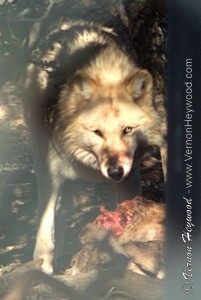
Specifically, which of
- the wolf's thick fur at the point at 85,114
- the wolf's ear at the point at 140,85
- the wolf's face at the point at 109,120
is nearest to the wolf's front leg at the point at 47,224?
the wolf's thick fur at the point at 85,114

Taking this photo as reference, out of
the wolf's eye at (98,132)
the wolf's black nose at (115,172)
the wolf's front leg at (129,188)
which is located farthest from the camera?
the wolf's front leg at (129,188)

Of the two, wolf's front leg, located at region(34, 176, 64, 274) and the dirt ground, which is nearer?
the dirt ground

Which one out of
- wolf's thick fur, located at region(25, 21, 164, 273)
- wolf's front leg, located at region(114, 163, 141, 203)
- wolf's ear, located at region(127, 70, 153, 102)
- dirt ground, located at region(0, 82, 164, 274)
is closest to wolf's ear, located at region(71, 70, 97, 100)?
wolf's thick fur, located at region(25, 21, 164, 273)

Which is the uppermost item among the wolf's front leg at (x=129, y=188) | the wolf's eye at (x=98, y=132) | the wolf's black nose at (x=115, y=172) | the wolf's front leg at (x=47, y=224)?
the wolf's eye at (x=98, y=132)

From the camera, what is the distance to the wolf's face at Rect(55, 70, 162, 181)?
11.7 ft

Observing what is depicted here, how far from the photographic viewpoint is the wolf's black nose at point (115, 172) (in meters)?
3.49

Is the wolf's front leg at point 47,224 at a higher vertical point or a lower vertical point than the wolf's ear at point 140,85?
lower

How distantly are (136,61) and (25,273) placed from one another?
1.26m

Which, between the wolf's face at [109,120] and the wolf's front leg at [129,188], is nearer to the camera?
the wolf's face at [109,120]

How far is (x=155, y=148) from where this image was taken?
391 cm

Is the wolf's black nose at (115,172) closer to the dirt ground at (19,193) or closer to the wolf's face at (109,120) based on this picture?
the wolf's face at (109,120)

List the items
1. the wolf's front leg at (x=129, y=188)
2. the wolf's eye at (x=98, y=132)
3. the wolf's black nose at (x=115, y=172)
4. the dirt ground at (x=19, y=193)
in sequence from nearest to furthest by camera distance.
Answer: the wolf's black nose at (x=115, y=172) < the wolf's eye at (x=98, y=132) < the dirt ground at (x=19, y=193) < the wolf's front leg at (x=129, y=188)

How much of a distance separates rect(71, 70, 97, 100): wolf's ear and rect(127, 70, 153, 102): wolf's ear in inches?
7.6

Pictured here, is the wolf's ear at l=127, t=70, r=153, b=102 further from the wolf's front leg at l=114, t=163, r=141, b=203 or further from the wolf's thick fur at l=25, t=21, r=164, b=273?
the wolf's front leg at l=114, t=163, r=141, b=203
